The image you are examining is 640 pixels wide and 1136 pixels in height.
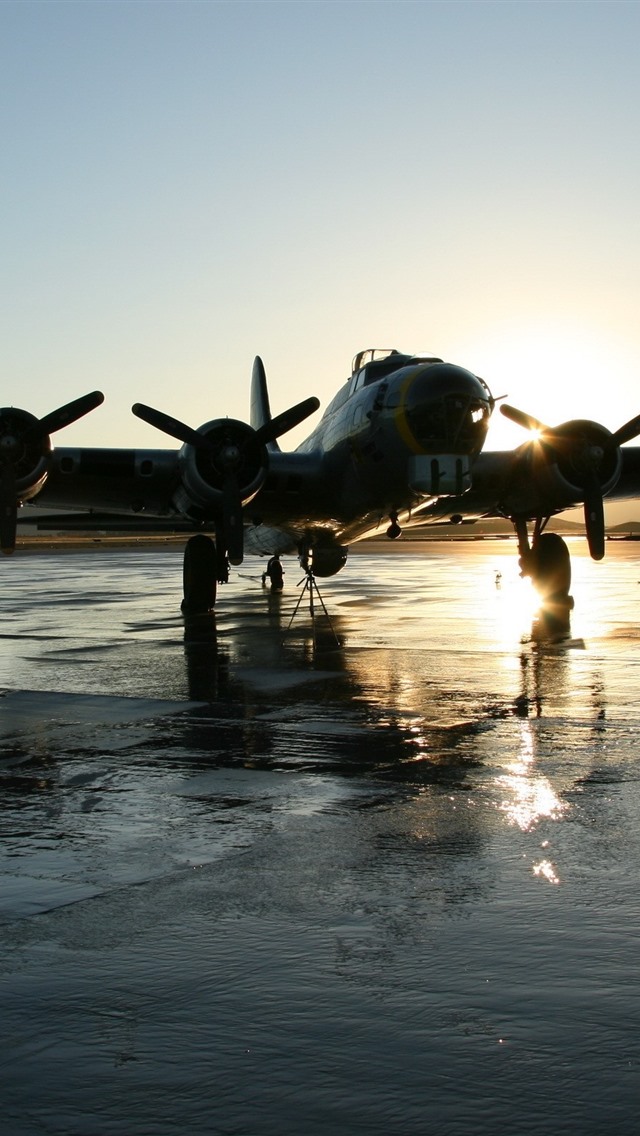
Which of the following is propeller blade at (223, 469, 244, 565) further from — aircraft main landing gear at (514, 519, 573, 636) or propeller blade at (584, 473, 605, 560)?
propeller blade at (584, 473, 605, 560)

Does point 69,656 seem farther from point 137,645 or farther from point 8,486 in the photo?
point 8,486

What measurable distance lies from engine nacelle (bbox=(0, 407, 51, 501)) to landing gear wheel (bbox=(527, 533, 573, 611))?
9902 millimetres

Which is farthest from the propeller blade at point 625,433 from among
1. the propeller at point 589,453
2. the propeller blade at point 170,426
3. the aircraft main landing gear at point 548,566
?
the propeller blade at point 170,426

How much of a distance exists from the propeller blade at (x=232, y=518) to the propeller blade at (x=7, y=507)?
3.69 metres

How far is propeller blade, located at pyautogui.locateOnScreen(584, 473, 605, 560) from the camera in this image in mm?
21119

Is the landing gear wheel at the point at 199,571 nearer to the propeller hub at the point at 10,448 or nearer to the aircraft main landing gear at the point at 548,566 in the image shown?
the propeller hub at the point at 10,448

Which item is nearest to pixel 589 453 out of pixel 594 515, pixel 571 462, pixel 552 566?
pixel 571 462

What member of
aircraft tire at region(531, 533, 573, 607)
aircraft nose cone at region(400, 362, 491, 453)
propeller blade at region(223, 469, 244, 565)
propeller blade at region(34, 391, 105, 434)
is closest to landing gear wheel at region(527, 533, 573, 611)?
aircraft tire at region(531, 533, 573, 607)

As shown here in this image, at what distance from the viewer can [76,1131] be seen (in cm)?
335

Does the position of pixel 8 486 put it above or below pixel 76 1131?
above

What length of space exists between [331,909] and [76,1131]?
6.68 feet

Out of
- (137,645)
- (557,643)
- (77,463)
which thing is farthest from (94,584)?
(557,643)

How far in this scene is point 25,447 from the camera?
2022 centimetres

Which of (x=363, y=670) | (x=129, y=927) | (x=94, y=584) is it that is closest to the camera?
(x=129, y=927)
